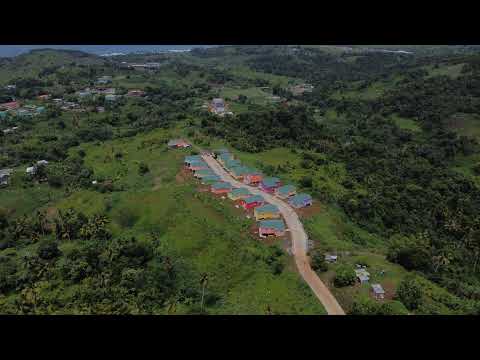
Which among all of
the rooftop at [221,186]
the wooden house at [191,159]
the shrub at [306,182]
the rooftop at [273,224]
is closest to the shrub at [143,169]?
the wooden house at [191,159]

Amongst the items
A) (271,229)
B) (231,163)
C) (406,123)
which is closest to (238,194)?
(271,229)

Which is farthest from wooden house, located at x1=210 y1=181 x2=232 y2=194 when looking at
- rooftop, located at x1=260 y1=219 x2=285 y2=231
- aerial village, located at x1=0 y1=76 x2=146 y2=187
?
aerial village, located at x1=0 y1=76 x2=146 y2=187

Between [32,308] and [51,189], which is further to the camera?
[51,189]

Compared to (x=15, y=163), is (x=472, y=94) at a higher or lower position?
higher

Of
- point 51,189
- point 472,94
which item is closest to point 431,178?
point 472,94

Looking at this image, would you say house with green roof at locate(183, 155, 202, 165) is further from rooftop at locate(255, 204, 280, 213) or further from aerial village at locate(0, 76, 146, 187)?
aerial village at locate(0, 76, 146, 187)

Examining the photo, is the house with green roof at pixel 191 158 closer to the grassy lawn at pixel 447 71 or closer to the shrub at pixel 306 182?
the shrub at pixel 306 182

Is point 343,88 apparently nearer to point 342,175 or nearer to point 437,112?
point 437,112

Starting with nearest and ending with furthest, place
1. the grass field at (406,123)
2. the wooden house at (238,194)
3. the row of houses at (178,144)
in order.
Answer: the wooden house at (238,194)
the row of houses at (178,144)
the grass field at (406,123)
